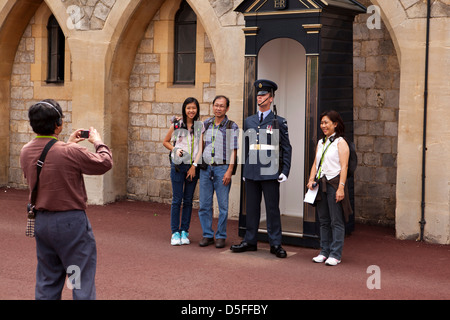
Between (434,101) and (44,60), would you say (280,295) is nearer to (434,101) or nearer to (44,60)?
(434,101)

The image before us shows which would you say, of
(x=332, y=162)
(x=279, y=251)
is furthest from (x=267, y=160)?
(x=279, y=251)

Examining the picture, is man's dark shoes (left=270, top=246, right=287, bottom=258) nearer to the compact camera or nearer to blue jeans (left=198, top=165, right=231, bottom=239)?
blue jeans (left=198, top=165, right=231, bottom=239)

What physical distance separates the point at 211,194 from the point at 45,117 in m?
3.62

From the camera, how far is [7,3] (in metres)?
12.3

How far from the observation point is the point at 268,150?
7453 millimetres

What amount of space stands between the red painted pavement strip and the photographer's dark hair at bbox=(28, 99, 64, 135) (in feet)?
6.13

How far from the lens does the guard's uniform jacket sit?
24.3ft

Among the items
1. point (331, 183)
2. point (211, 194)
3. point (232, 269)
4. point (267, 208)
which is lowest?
point (232, 269)

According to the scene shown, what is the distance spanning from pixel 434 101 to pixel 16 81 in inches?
308

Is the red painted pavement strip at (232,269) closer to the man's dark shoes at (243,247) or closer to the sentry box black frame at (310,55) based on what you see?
the man's dark shoes at (243,247)

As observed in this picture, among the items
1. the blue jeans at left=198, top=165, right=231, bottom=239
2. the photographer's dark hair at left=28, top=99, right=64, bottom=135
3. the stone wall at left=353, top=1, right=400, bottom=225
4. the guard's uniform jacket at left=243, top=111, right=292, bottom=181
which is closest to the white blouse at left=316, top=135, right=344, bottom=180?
the guard's uniform jacket at left=243, top=111, right=292, bottom=181

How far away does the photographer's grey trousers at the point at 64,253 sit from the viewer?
4488mm

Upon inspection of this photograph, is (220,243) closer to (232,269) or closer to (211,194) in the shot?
(211,194)

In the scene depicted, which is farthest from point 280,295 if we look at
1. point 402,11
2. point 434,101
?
point 402,11
